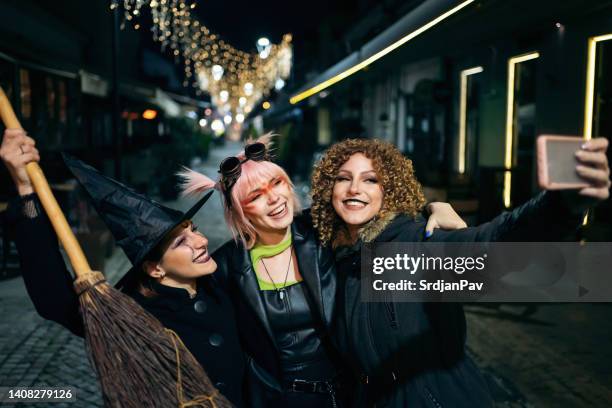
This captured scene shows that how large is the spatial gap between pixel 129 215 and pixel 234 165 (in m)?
0.59

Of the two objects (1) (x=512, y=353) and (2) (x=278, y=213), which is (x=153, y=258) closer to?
(2) (x=278, y=213)

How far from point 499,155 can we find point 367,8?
49.1ft

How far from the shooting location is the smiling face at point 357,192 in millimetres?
2518

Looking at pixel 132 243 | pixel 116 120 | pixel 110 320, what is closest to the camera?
pixel 110 320

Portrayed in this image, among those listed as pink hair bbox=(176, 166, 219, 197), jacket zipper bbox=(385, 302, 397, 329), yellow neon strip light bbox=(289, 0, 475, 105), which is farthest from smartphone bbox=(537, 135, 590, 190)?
yellow neon strip light bbox=(289, 0, 475, 105)

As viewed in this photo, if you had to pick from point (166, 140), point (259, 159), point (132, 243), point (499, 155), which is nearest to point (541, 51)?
point (499, 155)

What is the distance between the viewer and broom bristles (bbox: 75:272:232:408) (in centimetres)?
206

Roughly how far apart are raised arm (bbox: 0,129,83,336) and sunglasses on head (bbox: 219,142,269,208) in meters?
0.82

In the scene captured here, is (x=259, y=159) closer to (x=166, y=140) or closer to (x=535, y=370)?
(x=535, y=370)

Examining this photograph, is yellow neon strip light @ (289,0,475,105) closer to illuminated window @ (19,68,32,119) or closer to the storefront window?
the storefront window

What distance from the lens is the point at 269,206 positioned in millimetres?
2652

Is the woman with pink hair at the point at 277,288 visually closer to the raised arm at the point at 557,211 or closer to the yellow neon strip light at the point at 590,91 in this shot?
the raised arm at the point at 557,211

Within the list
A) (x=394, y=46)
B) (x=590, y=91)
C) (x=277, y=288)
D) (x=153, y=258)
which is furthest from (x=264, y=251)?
(x=590, y=91)

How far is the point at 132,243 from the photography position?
2.31m
